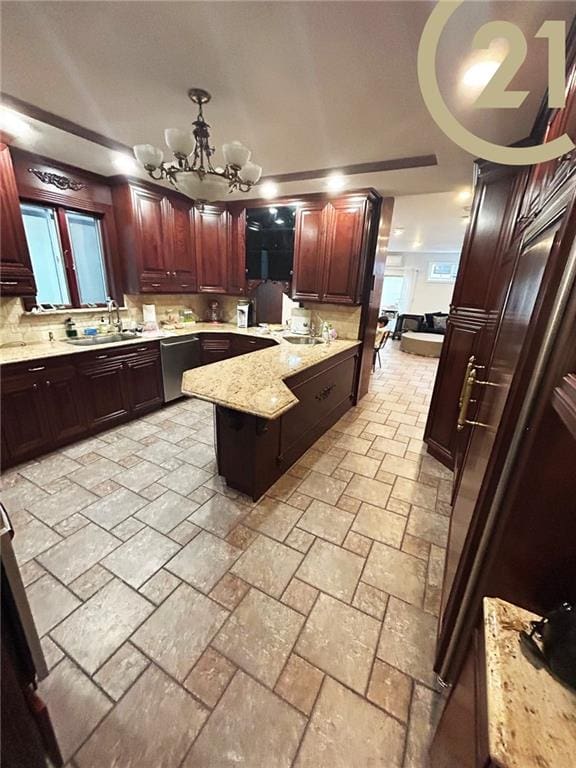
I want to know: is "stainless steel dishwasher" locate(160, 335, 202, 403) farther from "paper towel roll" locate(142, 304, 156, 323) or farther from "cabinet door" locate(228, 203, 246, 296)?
"cabinet door" locate(228, 203, 246, 296)

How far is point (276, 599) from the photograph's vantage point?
5.22 feet

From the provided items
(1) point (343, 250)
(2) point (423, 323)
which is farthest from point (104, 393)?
(2) point (423, 323)

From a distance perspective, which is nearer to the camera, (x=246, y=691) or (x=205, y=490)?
(x=246, y=691)

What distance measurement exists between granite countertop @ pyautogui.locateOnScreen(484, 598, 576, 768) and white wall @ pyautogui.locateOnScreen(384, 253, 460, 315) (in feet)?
32.7

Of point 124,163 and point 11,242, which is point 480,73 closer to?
point 124,163

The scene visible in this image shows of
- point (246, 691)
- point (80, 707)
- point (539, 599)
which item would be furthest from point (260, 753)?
point (539, 599)

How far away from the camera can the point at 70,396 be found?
2826 mm

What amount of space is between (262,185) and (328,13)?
7.07ft

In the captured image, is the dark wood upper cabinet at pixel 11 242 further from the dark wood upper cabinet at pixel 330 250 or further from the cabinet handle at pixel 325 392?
the cabinet handle at pixel 325 392

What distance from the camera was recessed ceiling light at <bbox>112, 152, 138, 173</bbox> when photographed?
8.68 ft

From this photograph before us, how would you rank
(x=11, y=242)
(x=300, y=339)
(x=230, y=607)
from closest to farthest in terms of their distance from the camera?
(x=230, y=607), (x=11, y=242), (x=300, y=339)

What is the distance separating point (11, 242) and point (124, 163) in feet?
3.96

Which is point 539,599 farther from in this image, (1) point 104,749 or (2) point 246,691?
(1) point 104,749

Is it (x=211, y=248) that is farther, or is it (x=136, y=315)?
(x=211, y=248)
